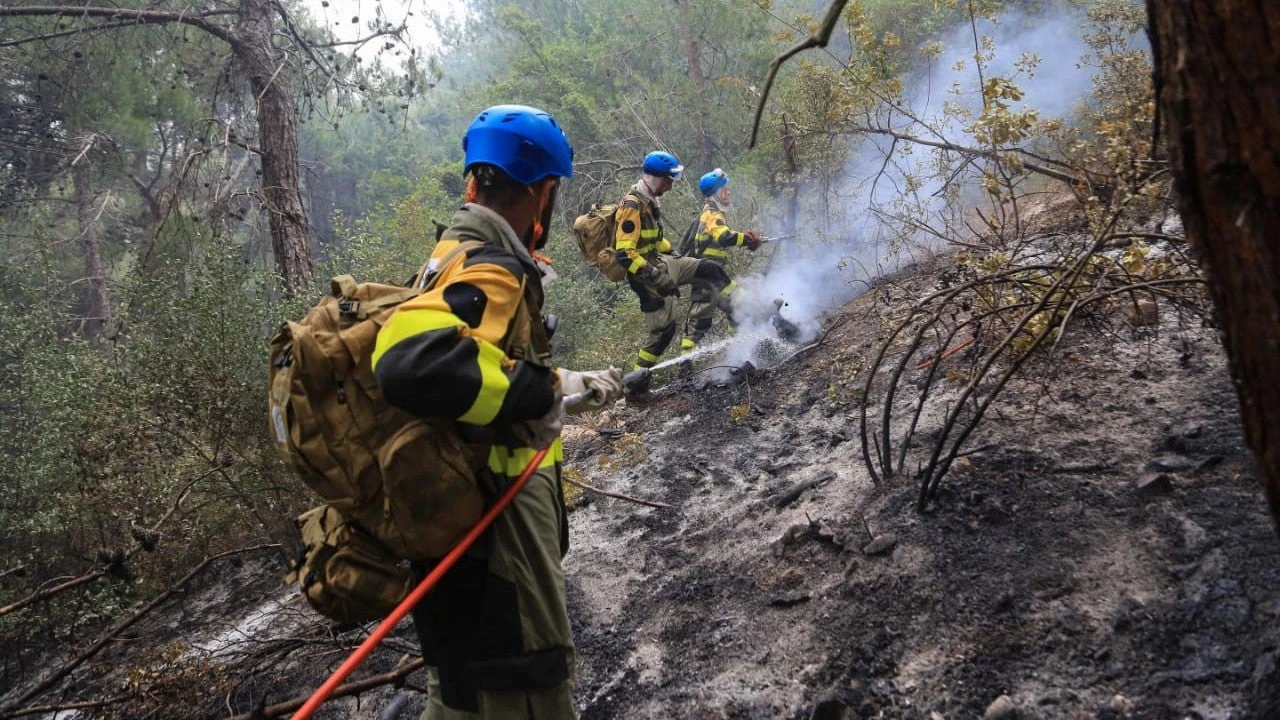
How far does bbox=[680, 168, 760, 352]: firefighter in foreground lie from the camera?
840cm

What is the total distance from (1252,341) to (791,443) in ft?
13.9

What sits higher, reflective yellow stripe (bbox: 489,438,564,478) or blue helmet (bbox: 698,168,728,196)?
blue helmet (bbox: 698,168,728,196)

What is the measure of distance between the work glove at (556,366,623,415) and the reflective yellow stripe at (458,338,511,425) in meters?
0.42

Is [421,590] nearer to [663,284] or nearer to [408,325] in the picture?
[408,325]

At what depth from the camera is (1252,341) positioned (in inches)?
44.4

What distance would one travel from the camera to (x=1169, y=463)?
2916 mm

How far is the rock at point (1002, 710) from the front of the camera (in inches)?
87.0

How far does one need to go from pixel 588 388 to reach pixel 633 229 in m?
5.29

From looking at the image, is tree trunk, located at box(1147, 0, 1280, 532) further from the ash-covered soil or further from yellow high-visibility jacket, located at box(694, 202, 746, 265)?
yellow high-visibility jacket, located at box(694, 202, 746, 265)

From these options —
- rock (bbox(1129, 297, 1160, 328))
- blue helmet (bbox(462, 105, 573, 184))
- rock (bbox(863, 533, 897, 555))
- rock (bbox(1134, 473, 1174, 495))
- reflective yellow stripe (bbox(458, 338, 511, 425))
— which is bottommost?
rock (bbox(863, 533, 897, 555))

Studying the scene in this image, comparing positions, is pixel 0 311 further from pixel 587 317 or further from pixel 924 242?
pixel 924 242

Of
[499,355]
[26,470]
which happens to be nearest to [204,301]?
[26,470]

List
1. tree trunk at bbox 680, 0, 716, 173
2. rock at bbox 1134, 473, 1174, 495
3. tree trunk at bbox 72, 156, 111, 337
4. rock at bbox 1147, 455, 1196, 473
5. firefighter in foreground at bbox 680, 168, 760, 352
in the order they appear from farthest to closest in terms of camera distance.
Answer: tree trunk at bbox 680, 0, 716, 173
tree trunk at bbox 72, 156, 111, 337
firefighter in foreground at bbox 680, 168, 760, 352
rock at bbox 1147, 455, 1196, 473
rock at bbox 1134, 473, 1174, 495

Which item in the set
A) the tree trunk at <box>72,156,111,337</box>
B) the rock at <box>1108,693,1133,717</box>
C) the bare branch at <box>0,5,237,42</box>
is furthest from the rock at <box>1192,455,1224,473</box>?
the tree trunk at <box>72,156,111,337</box>
